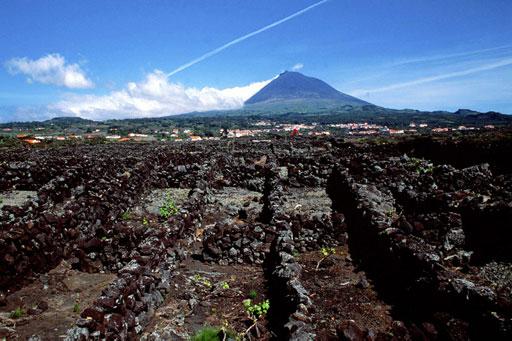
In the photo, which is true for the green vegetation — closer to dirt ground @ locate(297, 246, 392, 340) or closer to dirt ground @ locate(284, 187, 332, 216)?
dirt ground @ locate(297, 246, 392, 340)

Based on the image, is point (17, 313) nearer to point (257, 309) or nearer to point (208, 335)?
point (208, 335)

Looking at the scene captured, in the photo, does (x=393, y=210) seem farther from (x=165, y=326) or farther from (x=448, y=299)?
(x=165, y=326)

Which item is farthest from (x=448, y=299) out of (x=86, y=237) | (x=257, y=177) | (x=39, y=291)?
(x=257, y=177)

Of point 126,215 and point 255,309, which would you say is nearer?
point 255,309

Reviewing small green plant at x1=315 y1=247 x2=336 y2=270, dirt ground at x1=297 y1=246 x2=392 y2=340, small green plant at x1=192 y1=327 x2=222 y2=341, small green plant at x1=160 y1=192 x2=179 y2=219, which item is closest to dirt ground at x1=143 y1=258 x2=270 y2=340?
small green plant at x1=192 y1=327 x2=222 y2=341

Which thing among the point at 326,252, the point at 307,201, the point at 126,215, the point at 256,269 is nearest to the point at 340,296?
the point at 256,269
